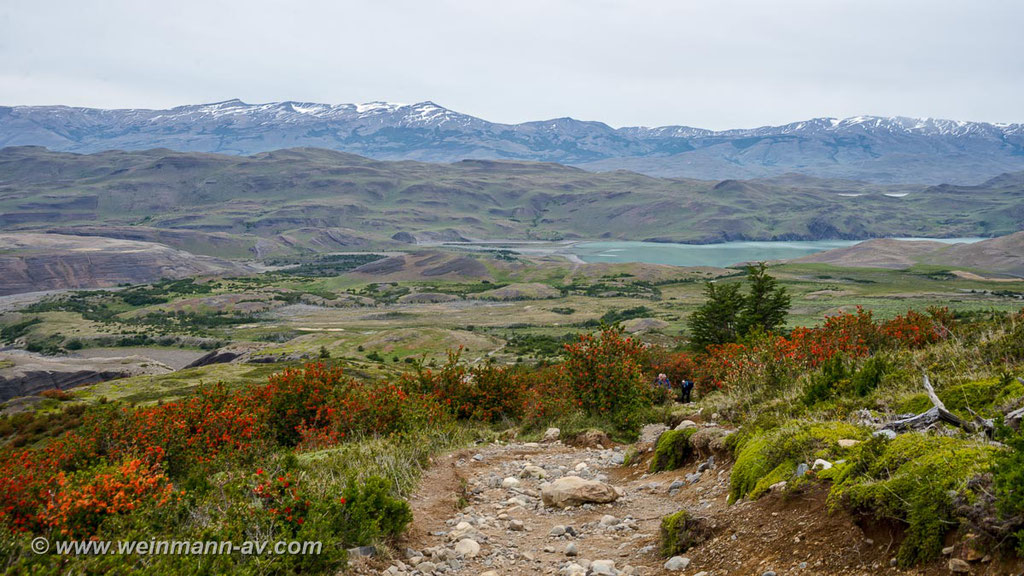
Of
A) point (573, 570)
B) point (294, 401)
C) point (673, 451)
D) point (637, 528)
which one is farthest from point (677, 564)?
point (294, 401)

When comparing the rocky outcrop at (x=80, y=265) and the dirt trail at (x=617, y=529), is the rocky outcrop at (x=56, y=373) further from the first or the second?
the rocky outcrop at (x=80, y=265)

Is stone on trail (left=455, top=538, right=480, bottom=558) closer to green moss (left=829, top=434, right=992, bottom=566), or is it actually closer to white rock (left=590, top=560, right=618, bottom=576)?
white rock (left=590, top=560, right=618, bottom=576)

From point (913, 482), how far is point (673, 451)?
5.86 m

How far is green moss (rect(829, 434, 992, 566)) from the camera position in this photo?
4.46 metres

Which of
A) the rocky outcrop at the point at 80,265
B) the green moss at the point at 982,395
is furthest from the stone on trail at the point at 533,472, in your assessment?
the rocky outcrop at the point at 80,265

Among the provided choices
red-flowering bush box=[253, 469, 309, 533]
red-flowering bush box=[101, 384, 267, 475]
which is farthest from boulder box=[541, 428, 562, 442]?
red-flowering bush box=[253, 469, 309, 533]

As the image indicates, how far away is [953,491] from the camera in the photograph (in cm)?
450

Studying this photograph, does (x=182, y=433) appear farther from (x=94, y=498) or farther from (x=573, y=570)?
(x=573, y=570)

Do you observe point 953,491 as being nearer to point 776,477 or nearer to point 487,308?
point 776,477

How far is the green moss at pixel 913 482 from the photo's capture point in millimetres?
4465

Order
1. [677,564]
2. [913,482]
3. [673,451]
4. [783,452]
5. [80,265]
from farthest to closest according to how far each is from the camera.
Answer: [80,265]
[673,451]
[783,452]
[677,564]
[913,482]

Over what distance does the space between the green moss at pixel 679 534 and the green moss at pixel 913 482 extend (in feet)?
5.17

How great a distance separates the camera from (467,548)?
23.9ft

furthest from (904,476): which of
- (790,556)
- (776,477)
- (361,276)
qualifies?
(361,276)
